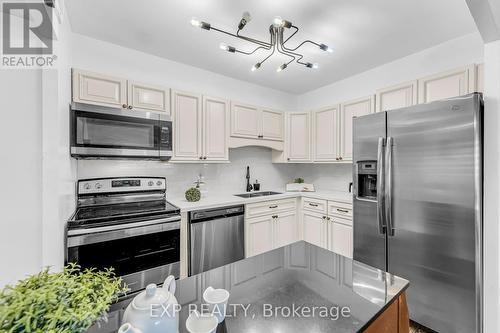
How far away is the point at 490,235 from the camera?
1552 mm

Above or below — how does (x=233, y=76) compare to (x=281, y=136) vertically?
above

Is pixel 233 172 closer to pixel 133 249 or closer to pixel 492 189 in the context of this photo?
pixel 133 249

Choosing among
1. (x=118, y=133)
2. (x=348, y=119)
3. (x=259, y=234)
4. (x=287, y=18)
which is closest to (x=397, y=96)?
(x=348, y=119)

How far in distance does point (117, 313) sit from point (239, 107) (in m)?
2.66

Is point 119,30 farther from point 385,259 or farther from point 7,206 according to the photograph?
point 385,259

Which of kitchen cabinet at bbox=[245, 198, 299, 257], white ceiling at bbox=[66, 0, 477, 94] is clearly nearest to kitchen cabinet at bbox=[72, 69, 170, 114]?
white ceiling at bbox=[66, 0, 477, 94]

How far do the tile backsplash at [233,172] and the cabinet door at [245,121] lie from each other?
0.39 meters

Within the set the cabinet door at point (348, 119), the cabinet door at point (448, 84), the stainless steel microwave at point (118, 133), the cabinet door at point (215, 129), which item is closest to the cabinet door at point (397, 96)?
the cabinet door at point (448, 84)

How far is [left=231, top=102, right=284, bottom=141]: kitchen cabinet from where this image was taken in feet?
9.90

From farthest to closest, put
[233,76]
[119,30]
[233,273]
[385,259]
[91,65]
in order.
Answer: [233,76] < [91,65] < [119,30] < [385,259] < [233,273]

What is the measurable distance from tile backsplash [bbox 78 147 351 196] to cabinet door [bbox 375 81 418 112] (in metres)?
1.05

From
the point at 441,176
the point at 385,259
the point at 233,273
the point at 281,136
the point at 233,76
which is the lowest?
the point at 385,259

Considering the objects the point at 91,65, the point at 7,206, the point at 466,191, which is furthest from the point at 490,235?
the point at 91,65

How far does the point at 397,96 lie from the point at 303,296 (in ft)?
8.26
